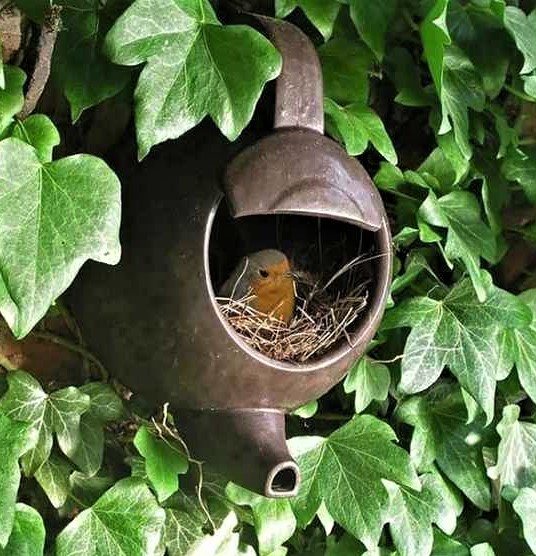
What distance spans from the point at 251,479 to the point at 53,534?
318mm

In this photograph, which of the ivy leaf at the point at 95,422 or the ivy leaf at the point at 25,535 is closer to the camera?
the ivy leaf at the point at 25,535

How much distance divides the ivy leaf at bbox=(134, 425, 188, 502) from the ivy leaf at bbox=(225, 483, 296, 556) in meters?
0.10

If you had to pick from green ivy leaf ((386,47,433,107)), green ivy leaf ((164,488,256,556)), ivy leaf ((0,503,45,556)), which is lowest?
green ivy leaf ((164,488,256,556))

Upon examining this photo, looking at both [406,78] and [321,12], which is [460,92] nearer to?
[406,78]

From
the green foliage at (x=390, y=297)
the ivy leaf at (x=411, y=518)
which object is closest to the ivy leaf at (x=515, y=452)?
the green foliage at (x=390, y=297)

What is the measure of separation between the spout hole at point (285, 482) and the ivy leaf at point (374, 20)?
410mm

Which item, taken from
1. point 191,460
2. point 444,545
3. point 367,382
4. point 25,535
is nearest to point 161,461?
point 191,460

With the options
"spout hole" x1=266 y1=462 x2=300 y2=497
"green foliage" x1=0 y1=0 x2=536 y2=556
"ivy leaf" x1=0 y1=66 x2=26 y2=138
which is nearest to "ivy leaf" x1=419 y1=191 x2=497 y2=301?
"green foliage" x1=0 y1=0 x2=536 y2=556

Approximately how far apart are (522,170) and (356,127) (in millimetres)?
282

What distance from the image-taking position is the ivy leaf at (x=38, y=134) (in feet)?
2.63

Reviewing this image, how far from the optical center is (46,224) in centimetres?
73

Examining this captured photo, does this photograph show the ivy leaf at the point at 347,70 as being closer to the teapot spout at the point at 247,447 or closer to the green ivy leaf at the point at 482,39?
the green ivy leaf at the point at 482,39

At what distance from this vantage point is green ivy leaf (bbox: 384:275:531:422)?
1052mm

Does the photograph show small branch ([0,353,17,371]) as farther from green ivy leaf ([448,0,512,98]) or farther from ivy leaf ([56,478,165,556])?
green ivy leaf ([448,0,512,98])
